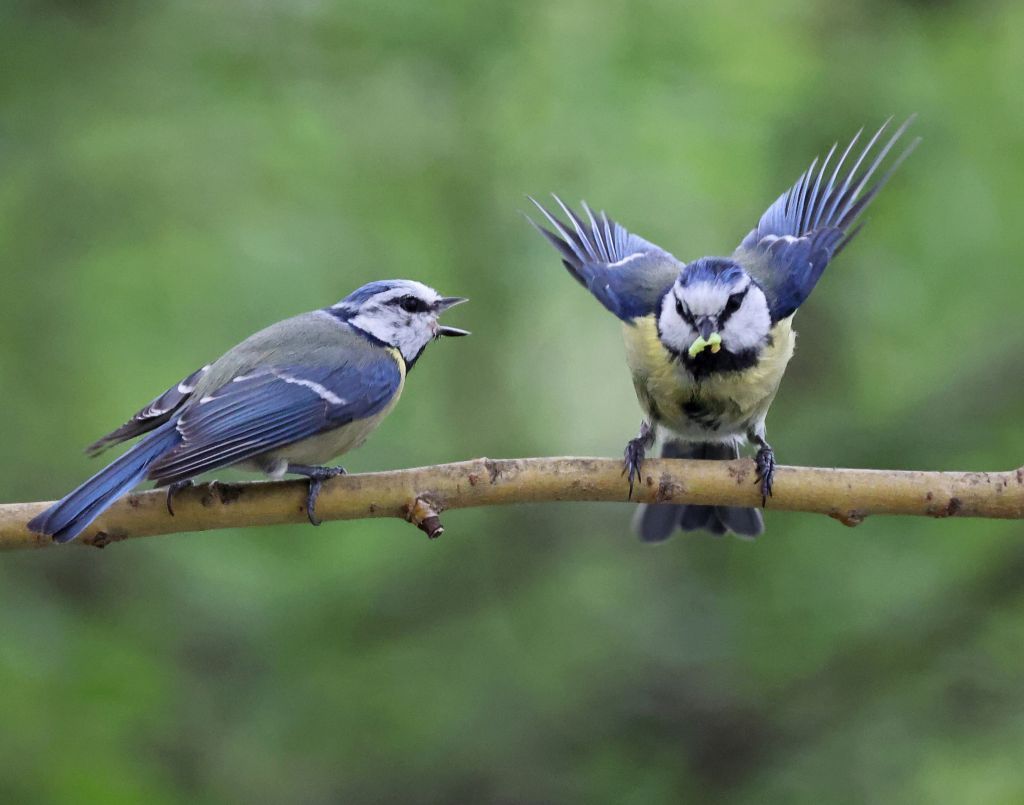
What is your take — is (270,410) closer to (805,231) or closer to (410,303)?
(410,303)

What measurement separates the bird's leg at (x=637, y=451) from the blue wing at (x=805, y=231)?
54cm

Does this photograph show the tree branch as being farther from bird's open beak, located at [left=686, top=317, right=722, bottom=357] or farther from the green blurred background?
the green blurred background

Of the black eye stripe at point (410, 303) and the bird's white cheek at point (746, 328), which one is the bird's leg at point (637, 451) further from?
the black eye stripe at point (410, 303)

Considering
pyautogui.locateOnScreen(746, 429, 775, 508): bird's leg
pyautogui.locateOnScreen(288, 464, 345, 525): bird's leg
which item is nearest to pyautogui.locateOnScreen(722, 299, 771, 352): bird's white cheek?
pyautogui.locateOnScreen(746, 429, 775, 508): bird's leg

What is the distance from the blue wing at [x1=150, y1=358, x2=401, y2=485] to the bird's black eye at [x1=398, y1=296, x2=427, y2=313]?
0.26 metres

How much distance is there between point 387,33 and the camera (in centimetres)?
517

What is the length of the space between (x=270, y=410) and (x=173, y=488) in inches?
14.5

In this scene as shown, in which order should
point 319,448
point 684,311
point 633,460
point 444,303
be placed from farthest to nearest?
point 444,303 < point 684,311 < point 319,448 < point 633,460

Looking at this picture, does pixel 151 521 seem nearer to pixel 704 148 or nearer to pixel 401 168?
pixel 401 168

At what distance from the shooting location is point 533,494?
3084 mm

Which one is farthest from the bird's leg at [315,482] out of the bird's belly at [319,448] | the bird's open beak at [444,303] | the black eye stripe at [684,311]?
the black eye stripe at [684,311]

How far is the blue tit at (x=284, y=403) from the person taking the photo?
304cm

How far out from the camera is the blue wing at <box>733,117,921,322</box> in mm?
3885

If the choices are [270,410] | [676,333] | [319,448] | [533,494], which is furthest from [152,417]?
[676,333]
